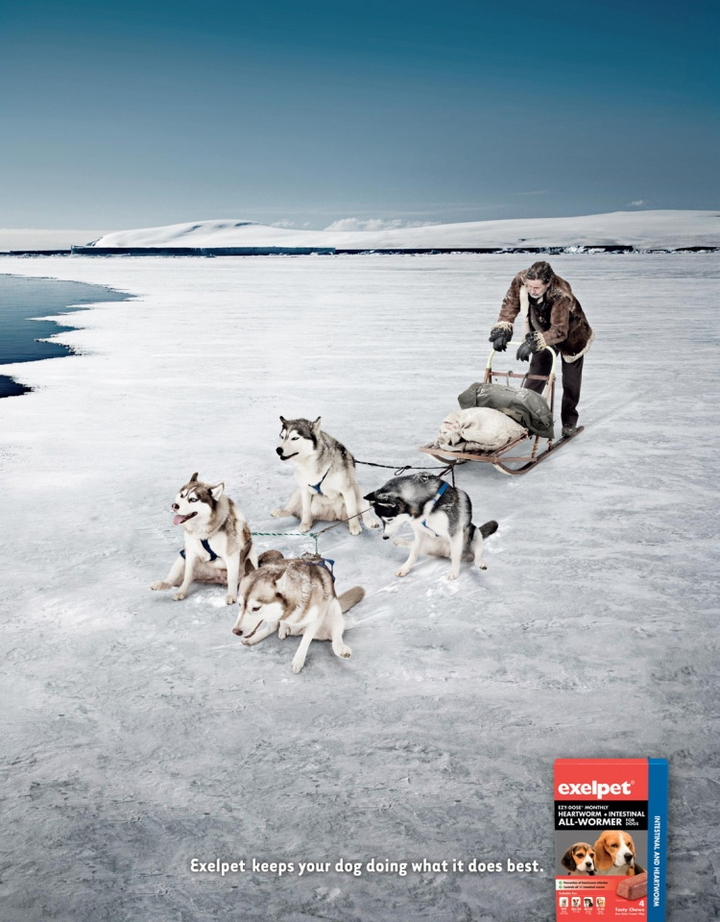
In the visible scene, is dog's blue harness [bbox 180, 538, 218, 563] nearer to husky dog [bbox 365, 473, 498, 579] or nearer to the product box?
husky dog [bbox 365, 473, 498, 579]

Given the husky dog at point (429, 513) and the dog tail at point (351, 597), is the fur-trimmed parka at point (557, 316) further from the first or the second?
the dog tail at point (351, 597)

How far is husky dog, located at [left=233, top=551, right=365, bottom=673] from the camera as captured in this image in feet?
10.1

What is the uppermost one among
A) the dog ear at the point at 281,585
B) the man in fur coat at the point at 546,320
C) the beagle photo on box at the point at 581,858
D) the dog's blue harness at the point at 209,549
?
the man in fur coat at the point at 546,320

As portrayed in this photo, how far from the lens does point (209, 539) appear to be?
145 inches

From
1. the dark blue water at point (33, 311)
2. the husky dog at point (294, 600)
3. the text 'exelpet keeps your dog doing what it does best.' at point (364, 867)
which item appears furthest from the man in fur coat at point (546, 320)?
the dark blue water at point (33, 311)

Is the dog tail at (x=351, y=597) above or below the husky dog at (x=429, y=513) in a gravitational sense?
below

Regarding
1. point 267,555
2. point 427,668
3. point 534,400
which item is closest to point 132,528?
point 267,555

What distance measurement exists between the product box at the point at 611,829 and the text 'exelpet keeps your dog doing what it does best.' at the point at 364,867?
10.9 inches

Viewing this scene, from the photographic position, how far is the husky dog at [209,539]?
11.6 feet

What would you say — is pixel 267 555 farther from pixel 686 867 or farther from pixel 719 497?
pixel 719 497

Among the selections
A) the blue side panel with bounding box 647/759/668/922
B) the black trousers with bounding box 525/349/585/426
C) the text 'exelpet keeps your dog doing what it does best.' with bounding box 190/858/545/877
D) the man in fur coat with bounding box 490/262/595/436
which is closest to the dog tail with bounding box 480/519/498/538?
the man in fur coat with bounding box 490/262/595/436

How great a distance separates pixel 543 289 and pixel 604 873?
510 centimetres

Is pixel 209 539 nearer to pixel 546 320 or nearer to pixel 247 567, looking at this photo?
pixel 247 567

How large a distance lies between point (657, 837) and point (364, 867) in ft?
2.74
